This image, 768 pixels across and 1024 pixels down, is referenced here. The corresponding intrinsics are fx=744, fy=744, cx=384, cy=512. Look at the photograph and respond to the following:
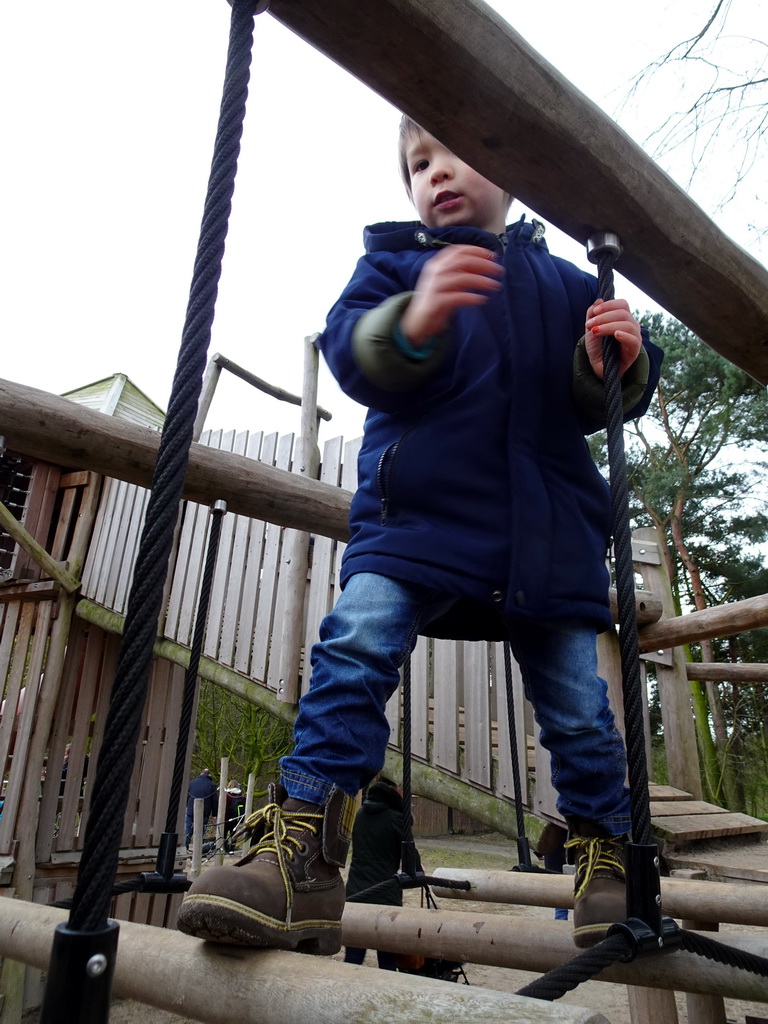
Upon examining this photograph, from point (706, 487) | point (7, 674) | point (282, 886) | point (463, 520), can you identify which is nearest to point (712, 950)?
point (282, 886)

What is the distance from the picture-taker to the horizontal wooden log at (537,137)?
76 cm

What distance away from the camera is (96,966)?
0.46m

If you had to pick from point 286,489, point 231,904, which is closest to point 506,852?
point 286,489

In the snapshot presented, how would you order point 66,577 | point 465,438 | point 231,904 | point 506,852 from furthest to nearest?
point 506,852, point 66,577, point 465,438, point 231,904

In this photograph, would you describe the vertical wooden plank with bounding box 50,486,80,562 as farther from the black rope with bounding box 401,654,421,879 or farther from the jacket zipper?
the jacket zipper

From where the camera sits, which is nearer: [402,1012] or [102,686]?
[402,1012]

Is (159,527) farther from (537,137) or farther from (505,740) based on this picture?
(505,740)

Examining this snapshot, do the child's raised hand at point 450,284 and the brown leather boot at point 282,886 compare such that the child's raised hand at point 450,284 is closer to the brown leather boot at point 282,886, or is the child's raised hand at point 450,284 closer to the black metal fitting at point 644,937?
the brown leather boot at point 282,886

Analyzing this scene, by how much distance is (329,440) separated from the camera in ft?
16.0

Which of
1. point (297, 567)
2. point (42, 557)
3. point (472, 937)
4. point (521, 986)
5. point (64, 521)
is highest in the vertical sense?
point (64, 521)

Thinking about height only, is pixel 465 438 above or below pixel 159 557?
above

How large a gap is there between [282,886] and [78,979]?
439mm

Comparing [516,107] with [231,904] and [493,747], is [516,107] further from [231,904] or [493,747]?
[493,747]

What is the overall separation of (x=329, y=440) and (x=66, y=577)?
7.66 feet
